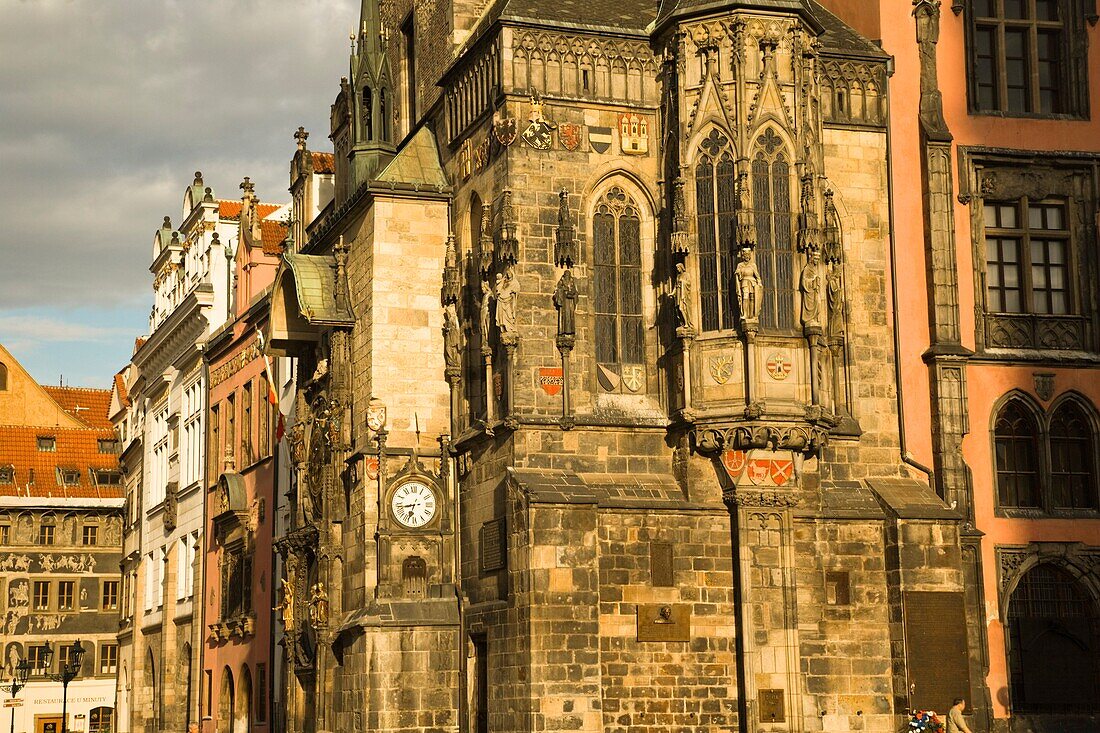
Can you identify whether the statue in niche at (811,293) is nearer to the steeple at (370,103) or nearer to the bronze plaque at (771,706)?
the bronze plaque at (771,706)

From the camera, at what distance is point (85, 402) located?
81375 millimetres

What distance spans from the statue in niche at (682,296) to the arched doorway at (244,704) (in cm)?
1951

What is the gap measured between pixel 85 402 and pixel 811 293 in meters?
60.9

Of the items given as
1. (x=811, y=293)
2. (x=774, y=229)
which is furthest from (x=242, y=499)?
(x=811, y=293)

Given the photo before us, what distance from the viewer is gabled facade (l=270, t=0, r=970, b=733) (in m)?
26.0

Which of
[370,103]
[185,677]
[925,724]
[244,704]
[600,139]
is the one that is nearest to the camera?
A: [925,724]

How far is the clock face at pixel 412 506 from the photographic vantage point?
28.9 metres

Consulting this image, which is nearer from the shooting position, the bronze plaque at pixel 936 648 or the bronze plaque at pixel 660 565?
the bronze plaque at pixel 660 565

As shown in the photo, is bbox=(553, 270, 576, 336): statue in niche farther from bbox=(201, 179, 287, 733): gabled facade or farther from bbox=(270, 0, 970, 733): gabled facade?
bbox=(201, 179, 287, 733): gabled facade

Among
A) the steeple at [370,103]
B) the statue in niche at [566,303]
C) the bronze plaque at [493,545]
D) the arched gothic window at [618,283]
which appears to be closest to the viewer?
the bronze plaque at [493,545]

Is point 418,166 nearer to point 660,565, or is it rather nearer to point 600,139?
point 600,139

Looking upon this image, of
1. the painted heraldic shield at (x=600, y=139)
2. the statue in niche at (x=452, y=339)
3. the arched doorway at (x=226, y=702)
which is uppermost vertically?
the painted heraldic shield at (x=600, y=139)

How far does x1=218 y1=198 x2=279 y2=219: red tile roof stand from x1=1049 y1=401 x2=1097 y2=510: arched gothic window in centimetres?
2756

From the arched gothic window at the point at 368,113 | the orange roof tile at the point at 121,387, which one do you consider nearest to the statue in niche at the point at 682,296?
the arched gothic window at the point at 368,113
